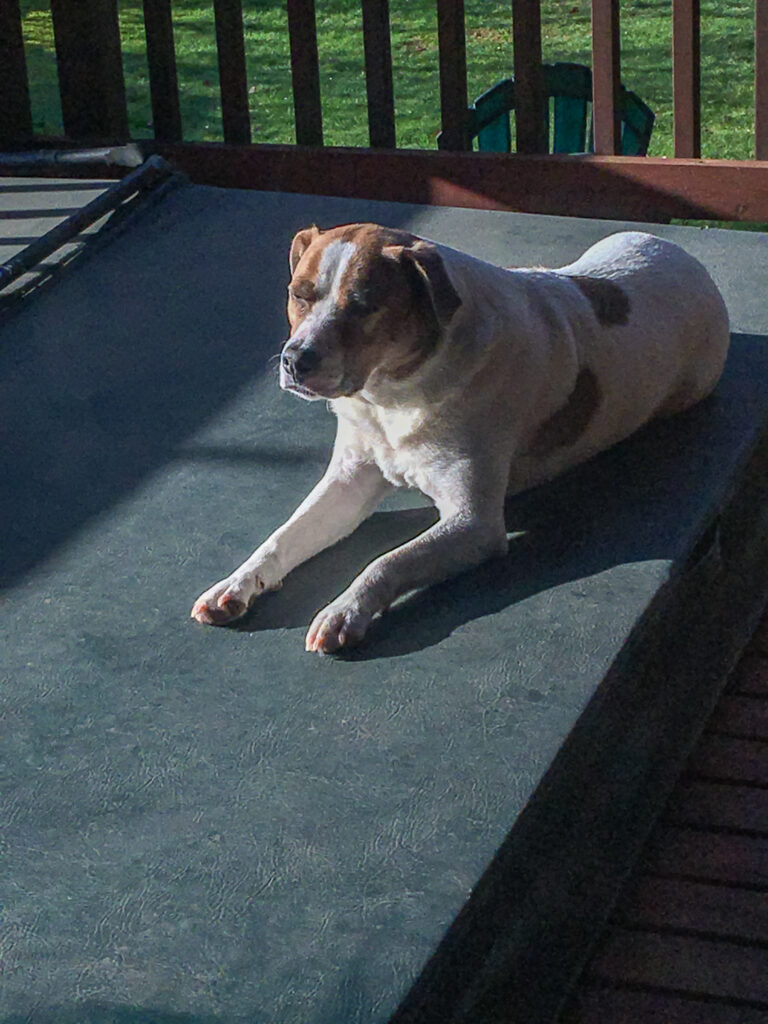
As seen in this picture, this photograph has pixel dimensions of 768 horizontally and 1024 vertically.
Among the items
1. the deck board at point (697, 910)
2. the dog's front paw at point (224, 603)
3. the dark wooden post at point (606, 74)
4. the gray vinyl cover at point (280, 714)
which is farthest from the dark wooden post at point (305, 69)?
the deck board at point (697, 910)

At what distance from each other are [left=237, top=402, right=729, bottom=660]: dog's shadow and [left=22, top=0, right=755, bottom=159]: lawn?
15.8 feet

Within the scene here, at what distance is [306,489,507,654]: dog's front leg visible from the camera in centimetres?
293

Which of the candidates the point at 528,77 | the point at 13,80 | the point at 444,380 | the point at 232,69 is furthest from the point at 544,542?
the point at 13,80

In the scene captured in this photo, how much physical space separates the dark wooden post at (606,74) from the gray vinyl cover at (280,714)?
156cm

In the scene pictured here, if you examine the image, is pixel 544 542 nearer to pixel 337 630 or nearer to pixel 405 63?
pixel 337 630

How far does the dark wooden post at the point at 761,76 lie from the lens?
5207 mm

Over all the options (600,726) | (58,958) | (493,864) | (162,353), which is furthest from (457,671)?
(162,353)

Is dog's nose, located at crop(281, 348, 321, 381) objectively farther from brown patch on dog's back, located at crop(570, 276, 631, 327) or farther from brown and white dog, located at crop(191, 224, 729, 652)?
brown patch on dog's back, located at crop(570, 276, 631, 327)

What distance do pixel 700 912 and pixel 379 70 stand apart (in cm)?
382

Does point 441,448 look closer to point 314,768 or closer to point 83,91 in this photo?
point 314,768

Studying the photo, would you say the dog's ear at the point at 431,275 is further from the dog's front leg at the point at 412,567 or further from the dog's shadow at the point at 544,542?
the dog's shadow at the point at 544,542

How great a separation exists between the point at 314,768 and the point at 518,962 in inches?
19.1

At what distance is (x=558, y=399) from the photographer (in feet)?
11.0

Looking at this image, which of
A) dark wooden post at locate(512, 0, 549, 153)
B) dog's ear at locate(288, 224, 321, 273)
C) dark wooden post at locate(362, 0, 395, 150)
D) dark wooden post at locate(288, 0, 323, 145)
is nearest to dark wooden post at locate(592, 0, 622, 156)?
dark wooden post at locate(512, 0, 549, 153)
